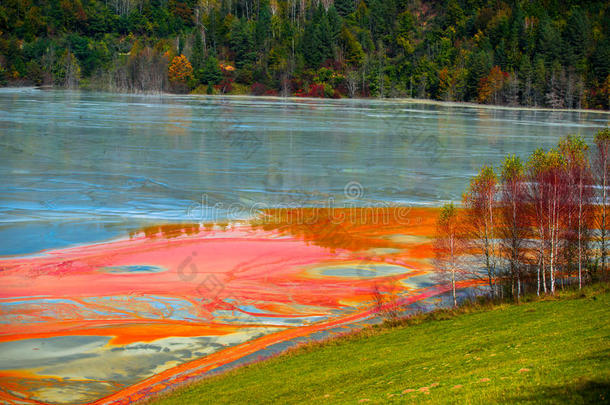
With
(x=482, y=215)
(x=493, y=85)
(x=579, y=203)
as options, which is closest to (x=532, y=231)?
(x=579, y=203)

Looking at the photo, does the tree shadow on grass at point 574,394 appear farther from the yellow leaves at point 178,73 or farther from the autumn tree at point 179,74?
the yellow leaves at point 178,73

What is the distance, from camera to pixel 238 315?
26.0 metres

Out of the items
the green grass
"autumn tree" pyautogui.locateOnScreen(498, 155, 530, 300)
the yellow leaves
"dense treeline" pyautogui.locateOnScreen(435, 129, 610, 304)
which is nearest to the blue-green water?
"autumn tree" pyautogui.locateOnScreen(498, 155, 530, 300)

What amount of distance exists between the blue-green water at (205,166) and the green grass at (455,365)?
1669cm

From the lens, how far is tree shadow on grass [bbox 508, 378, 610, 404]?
12.6m

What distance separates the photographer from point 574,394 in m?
13.0

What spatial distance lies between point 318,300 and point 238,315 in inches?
143

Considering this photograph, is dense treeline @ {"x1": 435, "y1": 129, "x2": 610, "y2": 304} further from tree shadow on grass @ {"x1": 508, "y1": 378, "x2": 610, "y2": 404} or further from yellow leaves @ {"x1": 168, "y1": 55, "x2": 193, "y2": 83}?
yellow leaves @ {"x1": 168, "y1": 55, "x2": 193, "y2": 83}

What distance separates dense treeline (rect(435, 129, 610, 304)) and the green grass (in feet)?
19.2

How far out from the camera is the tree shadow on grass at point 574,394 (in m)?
12.6

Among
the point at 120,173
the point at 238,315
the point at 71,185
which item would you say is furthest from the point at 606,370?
the point at 120,173

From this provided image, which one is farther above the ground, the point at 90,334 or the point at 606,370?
the point at 606,370

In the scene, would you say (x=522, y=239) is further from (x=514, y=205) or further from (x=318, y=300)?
(x=318, y=300)

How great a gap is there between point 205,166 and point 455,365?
1503 inches
